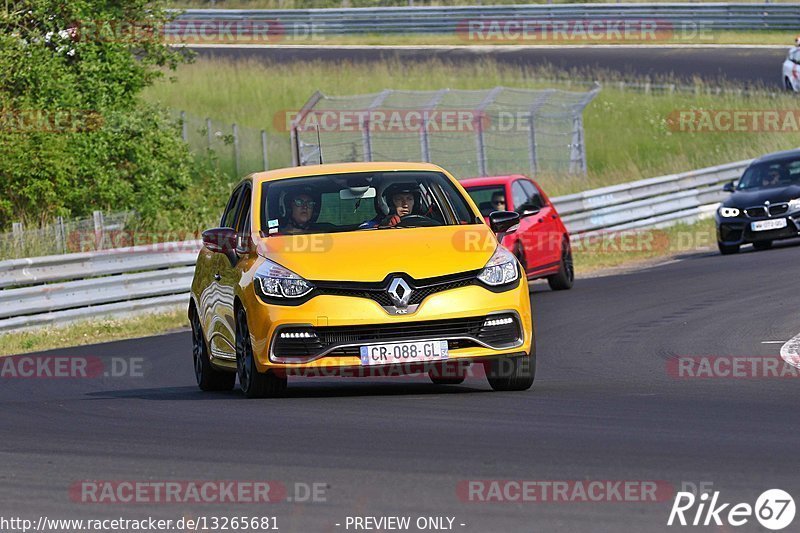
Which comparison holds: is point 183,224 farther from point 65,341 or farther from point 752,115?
point 752,115

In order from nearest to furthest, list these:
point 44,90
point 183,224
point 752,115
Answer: point 44,90
point 183,224
point 752,115

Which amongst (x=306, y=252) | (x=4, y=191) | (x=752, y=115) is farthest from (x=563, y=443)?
(x=752, y=115)

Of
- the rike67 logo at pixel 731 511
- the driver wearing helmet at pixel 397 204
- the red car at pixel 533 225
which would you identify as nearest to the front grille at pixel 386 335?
the driver wearing helmet at pixel 397 204

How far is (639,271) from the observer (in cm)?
2416

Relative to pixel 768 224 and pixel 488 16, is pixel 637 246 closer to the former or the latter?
pixel 768 224

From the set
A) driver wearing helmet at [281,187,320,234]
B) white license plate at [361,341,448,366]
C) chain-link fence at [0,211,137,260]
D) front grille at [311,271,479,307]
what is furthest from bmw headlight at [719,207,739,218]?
white license plate at [361,341,448,366]

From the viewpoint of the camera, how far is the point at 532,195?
70.3ft

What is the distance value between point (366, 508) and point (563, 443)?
169 centimetres

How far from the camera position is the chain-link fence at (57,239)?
2259cm

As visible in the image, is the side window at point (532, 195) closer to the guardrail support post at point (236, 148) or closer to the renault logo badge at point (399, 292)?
the renault logo badge at point (399, 292)

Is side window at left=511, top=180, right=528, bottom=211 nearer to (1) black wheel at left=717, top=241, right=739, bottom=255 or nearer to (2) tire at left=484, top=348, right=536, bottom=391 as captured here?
(1) black wheel at left=717, top=241, right=739, bottom=255

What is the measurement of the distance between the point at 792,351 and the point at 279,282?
4.94 meters

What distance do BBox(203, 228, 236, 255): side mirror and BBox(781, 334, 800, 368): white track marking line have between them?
14.0 ft

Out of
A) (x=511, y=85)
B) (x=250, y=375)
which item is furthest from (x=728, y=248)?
(x=511, y=85)
